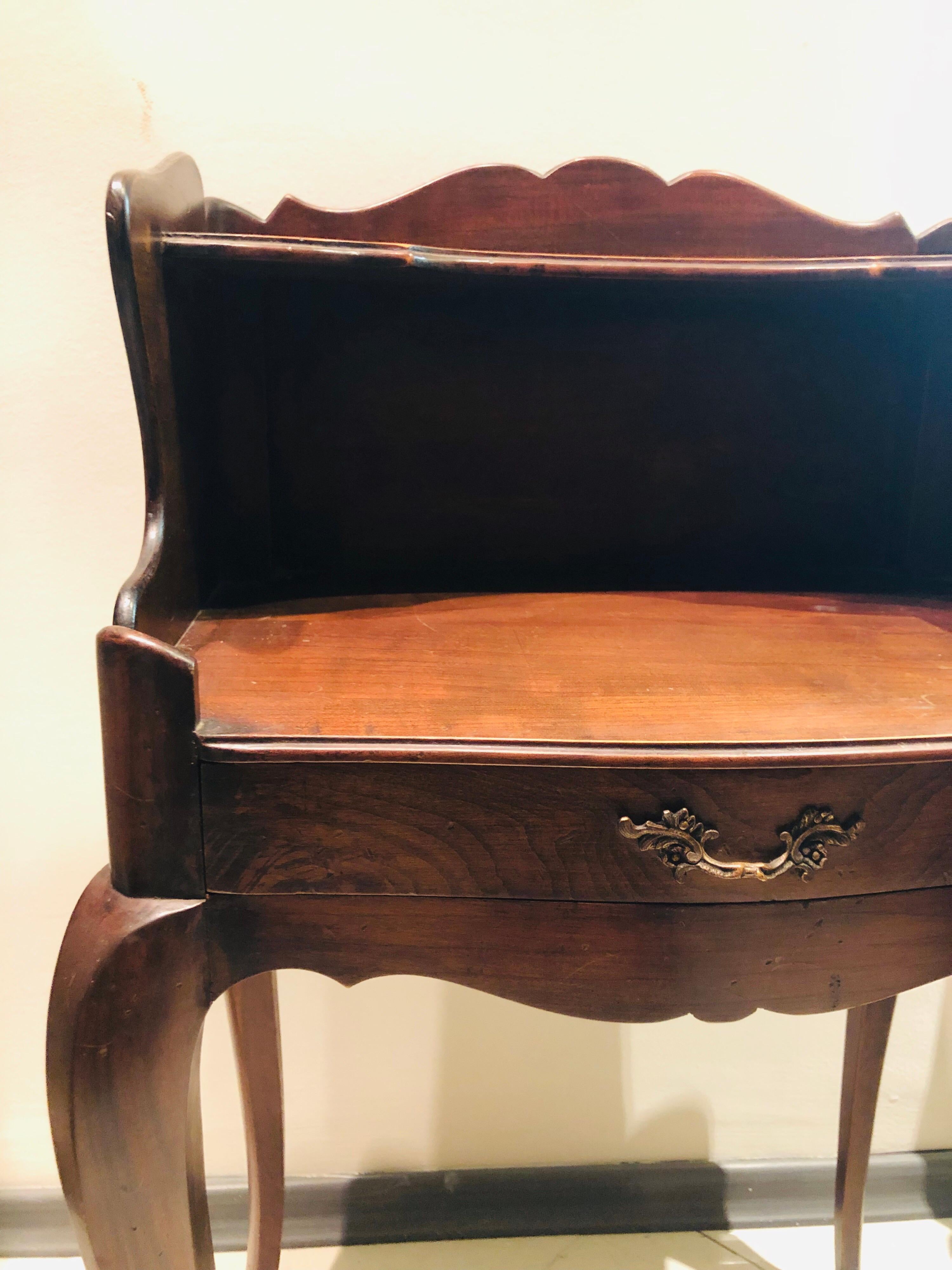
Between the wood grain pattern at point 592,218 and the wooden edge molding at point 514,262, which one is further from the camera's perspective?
the wood grain pattern at point 592,218

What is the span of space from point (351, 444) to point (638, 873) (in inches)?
17.2

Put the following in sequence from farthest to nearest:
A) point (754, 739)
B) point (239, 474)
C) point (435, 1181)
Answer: point (435, 1181) < point (239, 474) < point (754, 739)

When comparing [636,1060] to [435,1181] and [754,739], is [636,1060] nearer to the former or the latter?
[435,1181]

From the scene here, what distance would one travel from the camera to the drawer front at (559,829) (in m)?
0.46

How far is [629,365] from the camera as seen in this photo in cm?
75

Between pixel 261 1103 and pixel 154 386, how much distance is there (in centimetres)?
65

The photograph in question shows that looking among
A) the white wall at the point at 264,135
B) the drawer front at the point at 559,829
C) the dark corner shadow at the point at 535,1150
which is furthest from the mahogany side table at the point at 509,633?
the dark corner shadow at the point at 535,1150

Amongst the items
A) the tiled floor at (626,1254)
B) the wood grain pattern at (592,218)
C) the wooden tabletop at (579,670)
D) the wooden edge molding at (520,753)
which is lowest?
the tiled floor at (626,1254)

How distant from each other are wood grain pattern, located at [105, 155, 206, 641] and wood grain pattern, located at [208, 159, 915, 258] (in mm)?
157

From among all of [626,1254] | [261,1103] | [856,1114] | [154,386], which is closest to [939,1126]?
[856,1114]

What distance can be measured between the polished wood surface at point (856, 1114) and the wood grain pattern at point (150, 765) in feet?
2.30

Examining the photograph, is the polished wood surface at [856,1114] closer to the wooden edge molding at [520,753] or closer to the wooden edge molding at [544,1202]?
the wooden edge molding at [544,1202]

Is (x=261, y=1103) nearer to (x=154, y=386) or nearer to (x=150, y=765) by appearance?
(x=150, y=765)

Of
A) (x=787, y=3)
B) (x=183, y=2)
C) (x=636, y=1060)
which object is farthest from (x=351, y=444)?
(x=636, y=1060)
